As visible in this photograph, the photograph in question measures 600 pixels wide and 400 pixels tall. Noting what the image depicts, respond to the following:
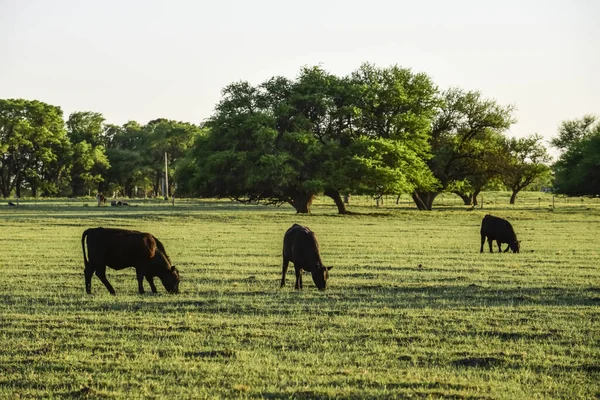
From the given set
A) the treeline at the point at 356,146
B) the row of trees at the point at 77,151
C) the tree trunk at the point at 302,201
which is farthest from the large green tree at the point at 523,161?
the row of trees at the point at 77,151

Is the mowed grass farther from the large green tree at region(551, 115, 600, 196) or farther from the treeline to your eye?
the large green tree at region(551, 115, 600, 196)

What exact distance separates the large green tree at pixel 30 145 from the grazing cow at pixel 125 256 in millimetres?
79109

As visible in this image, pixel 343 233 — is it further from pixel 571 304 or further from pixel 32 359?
pixel 32 359

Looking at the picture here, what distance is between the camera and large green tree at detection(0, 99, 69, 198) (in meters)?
90.1

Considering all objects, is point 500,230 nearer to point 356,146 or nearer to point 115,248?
point 115,248

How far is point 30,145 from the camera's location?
92.4 meters

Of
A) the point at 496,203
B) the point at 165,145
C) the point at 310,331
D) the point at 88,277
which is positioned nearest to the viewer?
the point at 310,331

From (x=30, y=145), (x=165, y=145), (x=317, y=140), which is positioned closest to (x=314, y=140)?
(x=317, y=140)

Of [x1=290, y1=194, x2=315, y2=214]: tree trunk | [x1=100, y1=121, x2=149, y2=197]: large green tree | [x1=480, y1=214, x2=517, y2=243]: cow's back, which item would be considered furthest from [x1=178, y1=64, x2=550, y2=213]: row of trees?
[x1=100, y1=121, x2=149, y2=197]: large green tree

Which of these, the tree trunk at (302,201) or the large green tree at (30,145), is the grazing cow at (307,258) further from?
the large green tree at (30,145)

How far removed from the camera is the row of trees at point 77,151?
9231 cm

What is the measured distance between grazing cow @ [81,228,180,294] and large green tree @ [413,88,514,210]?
175 ft

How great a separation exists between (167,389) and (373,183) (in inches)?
1849

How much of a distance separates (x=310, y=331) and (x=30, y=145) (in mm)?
88891
